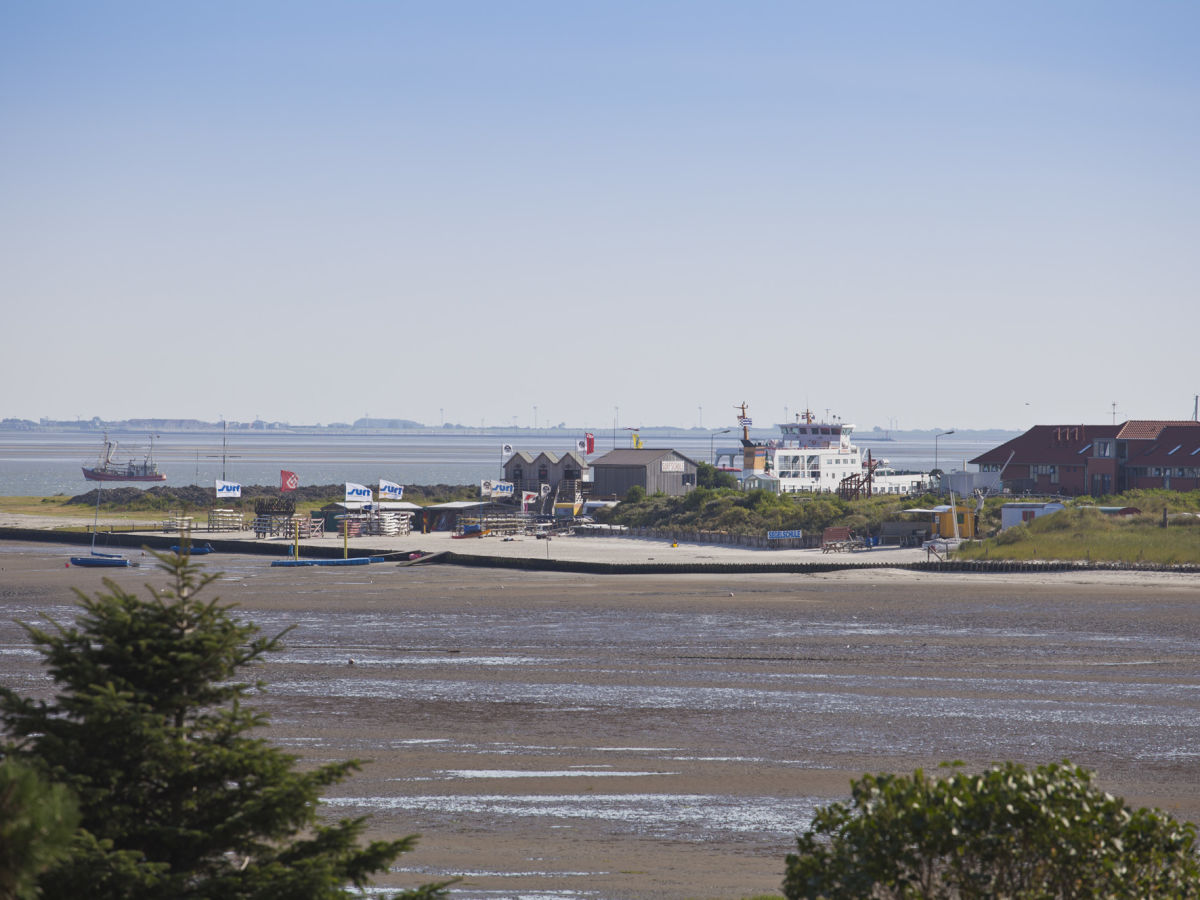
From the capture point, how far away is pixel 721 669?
31031 mm

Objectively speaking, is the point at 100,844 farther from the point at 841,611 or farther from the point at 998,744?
the point at 841,611

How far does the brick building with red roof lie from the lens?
76.9m

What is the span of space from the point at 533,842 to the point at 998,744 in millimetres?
9624

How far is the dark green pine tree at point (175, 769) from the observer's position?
8422 millimetres

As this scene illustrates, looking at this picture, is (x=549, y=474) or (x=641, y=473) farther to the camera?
(x=641, y=473)

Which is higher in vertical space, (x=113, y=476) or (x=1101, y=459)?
(x=1101, y=459)

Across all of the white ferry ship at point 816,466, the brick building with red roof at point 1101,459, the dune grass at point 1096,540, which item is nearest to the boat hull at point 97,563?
the dune grass at point 1096,540

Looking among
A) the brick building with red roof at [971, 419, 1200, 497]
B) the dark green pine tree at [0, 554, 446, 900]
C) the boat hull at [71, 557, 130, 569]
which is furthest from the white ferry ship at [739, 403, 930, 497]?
the dark green pine tree at [0, 554, 446, 900]

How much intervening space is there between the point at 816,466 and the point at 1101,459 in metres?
23.7

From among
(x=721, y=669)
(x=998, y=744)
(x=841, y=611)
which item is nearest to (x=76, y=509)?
(x=841, y=611)

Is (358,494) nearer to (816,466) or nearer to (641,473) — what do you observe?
(641,473)

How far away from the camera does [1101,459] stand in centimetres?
7988

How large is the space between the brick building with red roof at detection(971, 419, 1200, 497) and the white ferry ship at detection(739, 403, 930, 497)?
31.5 ft

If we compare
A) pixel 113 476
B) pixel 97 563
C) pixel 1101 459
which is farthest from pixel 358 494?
pixel 113 476
